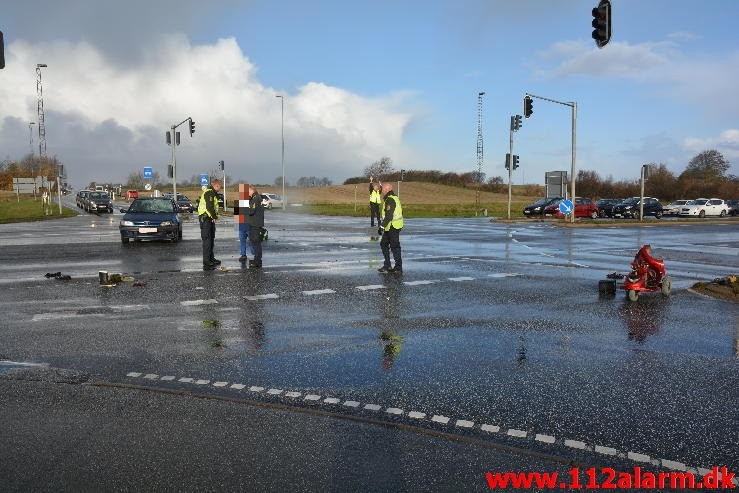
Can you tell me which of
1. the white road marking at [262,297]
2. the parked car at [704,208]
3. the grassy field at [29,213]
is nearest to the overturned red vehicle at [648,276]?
the white road marking at [262,297]

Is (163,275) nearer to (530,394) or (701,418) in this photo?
(530,394)

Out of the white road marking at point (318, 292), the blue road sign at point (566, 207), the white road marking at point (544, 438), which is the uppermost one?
the blue road sign at point (566, 207)

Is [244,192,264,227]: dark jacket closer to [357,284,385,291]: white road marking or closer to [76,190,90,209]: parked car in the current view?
[357,284,385,291]: white road marking

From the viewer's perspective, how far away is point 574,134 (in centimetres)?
3450

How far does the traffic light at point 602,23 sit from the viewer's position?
48.2 ft

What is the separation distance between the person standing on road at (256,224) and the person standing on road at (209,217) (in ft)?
2.59

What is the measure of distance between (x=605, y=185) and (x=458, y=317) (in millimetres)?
89842

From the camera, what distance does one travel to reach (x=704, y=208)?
5291cm

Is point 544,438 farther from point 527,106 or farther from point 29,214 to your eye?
point 29,214

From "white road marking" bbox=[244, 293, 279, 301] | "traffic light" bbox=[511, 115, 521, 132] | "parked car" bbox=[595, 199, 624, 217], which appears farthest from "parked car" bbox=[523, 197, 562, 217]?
"white road marking" bbox=[244, 293, 279, 301]

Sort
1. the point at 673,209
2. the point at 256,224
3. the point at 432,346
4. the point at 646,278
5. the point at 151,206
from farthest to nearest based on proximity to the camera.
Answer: the point at 673,209, the point at 151,206, the point at 256,224, the point at 646,278, the point at 432,346

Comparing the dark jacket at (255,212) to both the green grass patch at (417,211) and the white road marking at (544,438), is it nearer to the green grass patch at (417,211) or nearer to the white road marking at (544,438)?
the white road marking at (544,438)

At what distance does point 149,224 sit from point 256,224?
7.47 metres

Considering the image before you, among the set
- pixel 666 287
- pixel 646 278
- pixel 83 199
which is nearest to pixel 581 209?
pixel 666 287
